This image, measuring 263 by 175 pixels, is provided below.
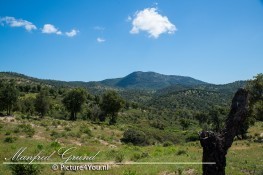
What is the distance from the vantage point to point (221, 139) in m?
12.2

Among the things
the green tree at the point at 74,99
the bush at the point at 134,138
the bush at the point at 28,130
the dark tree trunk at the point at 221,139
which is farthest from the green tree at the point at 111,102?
the dark tree trunk at the point at 221,139

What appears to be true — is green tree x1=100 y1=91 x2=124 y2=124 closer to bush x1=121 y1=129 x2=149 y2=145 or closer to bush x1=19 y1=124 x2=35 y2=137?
bush x1=121 y1=129 x2=149 y2=145

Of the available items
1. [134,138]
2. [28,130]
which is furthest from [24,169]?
[134,138]

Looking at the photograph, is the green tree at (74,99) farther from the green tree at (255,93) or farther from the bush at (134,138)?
the green tree at (255,93)

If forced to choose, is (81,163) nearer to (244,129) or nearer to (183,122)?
(244,129)

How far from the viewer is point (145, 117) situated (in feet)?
507

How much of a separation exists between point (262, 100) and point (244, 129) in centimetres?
954

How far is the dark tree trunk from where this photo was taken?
39.2 feet

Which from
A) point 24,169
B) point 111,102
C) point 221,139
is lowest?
point 24,169

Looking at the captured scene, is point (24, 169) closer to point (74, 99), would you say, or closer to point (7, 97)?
point (7, 97)

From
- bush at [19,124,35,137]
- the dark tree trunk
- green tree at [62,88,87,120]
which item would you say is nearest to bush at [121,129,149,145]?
bush at [19,124,35,137]

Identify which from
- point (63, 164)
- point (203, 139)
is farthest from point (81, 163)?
point (203, 139)

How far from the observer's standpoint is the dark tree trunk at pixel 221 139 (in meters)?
12.0

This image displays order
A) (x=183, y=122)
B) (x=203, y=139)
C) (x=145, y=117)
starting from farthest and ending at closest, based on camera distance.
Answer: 1. (x=145, y=117)
2. (x=183, y=122)
3. (x=203, y=139)
